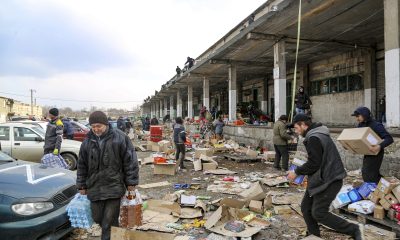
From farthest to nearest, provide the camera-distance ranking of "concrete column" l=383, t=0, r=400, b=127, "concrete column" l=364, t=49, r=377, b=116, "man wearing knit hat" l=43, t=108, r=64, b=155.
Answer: "concrete column" l=364, t=49, r=377, b=116
"concrete column" l=383, t=0, r=400, b=127
"man wearing knit hat" l=43, t=108, r=64, b=155

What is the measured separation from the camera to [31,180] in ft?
13.0

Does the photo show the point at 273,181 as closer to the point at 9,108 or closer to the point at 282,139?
the point at 282,139

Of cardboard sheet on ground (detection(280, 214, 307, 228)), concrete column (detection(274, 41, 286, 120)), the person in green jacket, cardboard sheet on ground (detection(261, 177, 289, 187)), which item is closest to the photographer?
cardboard sheet on ground (detection(280, 214, 307, 228))

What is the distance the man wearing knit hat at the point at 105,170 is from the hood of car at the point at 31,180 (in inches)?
33.3

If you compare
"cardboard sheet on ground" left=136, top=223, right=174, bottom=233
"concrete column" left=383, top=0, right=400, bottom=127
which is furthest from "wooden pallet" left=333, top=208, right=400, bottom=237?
"concrete column" left=383, top=0, right=400, bottom=127

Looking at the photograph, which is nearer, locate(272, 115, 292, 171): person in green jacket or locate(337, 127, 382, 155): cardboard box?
locate(337, 127, 382, 155): cardboard box

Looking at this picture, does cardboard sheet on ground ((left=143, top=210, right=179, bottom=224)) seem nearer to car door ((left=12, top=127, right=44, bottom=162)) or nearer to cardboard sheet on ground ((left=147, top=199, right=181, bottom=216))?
cardboard sheet on ground ((left=147, top=199, right=181, bottom=216))

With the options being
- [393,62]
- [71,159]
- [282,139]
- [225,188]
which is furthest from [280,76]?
[71,159]

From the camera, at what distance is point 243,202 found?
5.32m

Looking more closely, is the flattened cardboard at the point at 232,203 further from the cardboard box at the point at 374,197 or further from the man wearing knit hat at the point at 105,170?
the man wearing knit hat at the point at 105,170

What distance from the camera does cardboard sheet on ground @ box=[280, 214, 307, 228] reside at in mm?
4677

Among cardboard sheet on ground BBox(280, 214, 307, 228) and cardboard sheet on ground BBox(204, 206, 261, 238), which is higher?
cardboard sheet on ground BBox(204, 206, 261, 238)

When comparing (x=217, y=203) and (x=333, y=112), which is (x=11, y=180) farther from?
(x=333, y=112)

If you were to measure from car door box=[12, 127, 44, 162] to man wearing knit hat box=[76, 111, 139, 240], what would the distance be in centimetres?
696
